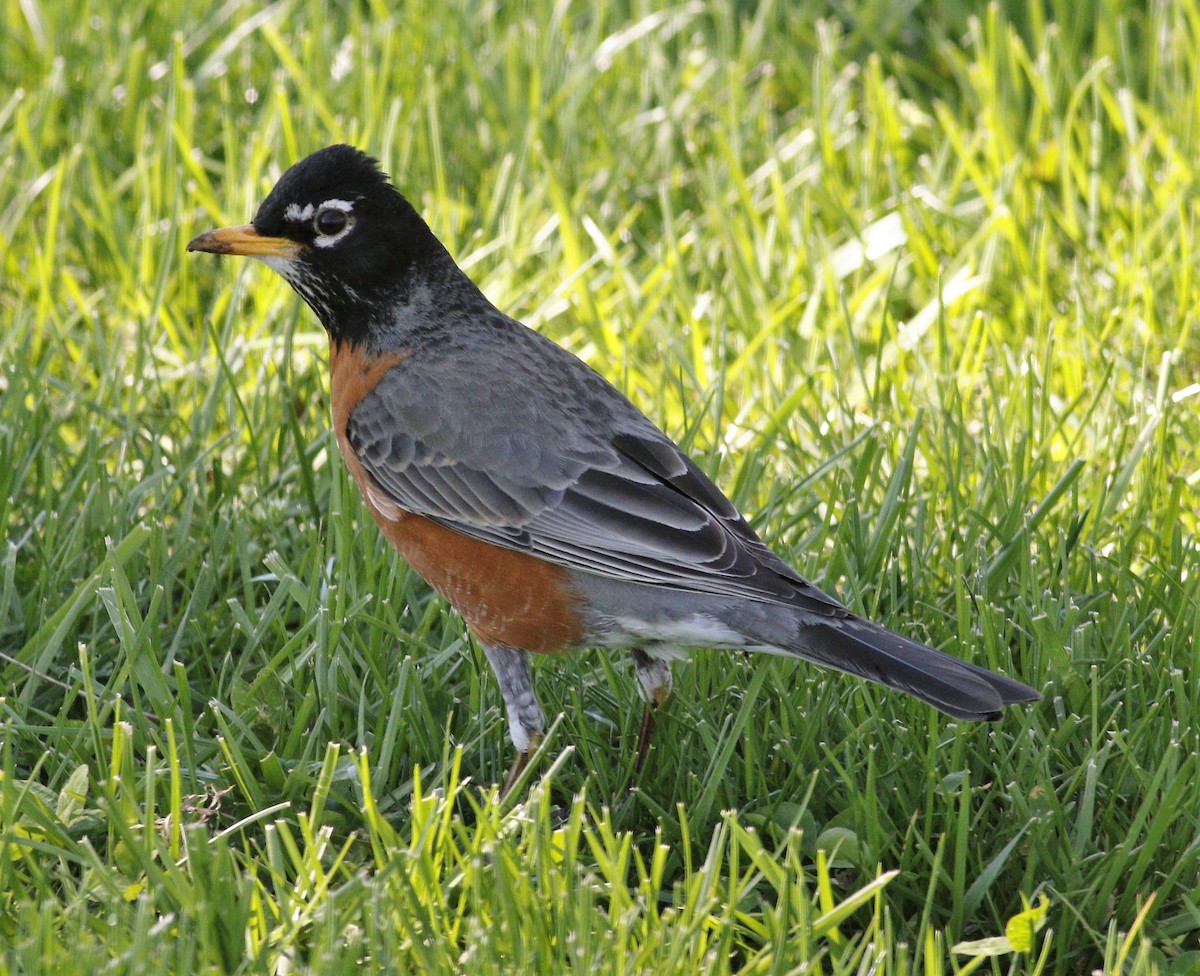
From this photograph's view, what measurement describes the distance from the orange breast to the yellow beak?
64 centimetres

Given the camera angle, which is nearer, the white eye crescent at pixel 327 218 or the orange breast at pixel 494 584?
the orange breast at pixel 494 584

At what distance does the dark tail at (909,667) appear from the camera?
121 inches

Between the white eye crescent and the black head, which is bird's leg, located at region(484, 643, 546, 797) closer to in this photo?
the black head

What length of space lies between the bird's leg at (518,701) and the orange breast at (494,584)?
0.12 ft

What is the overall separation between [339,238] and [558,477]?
2.85ft

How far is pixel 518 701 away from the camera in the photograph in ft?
11.5

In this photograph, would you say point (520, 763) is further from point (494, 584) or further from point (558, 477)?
point (558, 477)

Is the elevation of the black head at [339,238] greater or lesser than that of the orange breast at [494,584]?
greater

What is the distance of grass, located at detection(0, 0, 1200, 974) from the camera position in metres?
2.88

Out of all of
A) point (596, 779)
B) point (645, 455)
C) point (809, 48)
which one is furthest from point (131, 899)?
point (809, 48)

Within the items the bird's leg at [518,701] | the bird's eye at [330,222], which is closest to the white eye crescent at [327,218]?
the bird's eye at [330,222]

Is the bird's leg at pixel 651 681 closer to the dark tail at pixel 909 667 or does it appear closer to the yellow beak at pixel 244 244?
the dark tail at pixel 909 667

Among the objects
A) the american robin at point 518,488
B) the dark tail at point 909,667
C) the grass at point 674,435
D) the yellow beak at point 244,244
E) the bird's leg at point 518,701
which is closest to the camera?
the grass at point 674,435

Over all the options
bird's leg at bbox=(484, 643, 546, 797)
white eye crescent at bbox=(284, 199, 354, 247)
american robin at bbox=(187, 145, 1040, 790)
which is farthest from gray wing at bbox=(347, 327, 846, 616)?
white eye crescent at bbox=(284, 199, 354, 247)
